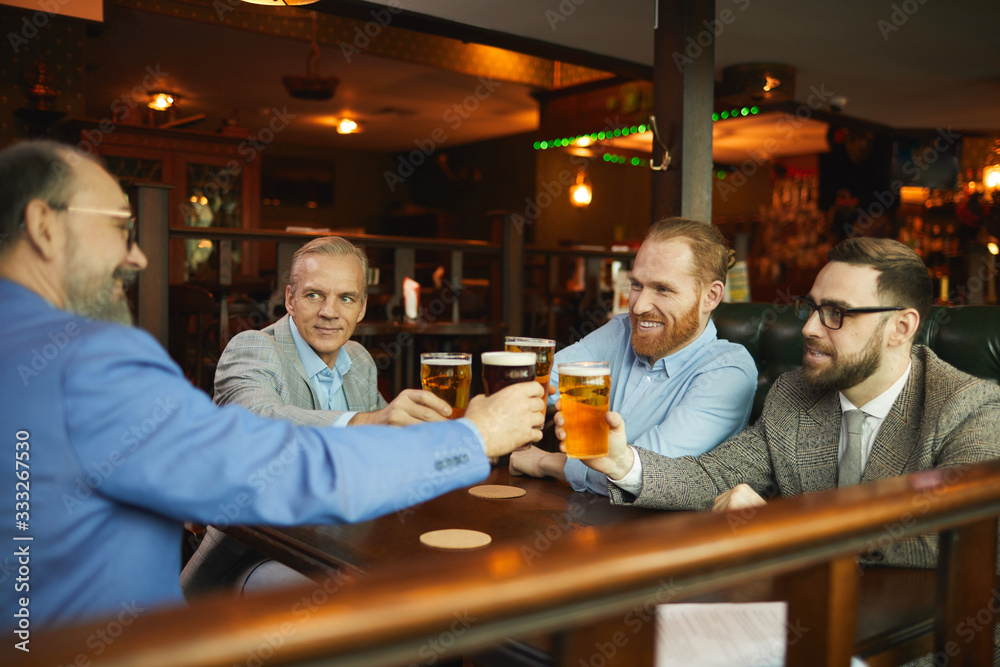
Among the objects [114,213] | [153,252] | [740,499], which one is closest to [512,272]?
[153,252]

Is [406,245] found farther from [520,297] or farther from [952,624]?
[952,624]

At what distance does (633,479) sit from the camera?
1751 mm

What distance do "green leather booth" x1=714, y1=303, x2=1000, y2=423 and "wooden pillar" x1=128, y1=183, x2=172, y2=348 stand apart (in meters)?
2.57

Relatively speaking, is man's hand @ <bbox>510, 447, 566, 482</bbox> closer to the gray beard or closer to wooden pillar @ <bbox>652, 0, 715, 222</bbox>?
the gray beard

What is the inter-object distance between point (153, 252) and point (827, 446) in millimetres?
3184

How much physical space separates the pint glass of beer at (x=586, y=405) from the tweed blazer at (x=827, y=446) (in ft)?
0.85

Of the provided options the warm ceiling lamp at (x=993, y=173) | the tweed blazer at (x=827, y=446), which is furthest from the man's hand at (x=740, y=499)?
the warm ceiling lamp at (x=993, y=173)

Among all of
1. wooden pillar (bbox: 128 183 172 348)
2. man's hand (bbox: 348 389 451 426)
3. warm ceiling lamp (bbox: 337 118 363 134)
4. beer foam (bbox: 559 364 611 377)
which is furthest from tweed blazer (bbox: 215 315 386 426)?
warm ceiling lamp (bbox: 337 118 363 134)

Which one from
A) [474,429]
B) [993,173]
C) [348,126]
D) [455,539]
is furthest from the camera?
[348,126]

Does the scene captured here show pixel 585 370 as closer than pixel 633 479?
Yes

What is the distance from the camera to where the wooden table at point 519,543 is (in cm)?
121

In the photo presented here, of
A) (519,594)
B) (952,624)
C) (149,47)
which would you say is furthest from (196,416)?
(149,47)

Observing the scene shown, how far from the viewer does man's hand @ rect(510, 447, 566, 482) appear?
1986 millimetres

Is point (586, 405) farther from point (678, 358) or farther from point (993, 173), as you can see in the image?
point (993, 173)
